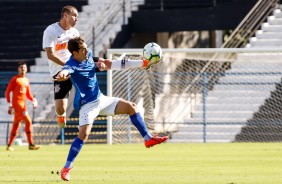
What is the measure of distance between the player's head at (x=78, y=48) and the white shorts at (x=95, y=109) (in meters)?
0.57

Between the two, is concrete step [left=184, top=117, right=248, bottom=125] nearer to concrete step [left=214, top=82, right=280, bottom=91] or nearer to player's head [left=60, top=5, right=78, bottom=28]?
concrete step [left=214, top=82, right=280, bottom=91]

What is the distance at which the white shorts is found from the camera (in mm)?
12438

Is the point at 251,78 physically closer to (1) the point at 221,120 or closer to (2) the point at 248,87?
(2) the point at 248,87

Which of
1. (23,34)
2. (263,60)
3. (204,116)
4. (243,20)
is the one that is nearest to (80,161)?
(204,116)

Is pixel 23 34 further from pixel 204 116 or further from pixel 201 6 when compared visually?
pixel 204 116

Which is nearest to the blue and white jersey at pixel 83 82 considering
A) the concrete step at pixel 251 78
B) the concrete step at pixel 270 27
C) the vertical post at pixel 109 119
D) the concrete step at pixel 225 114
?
the vertical post at pixel 109 119

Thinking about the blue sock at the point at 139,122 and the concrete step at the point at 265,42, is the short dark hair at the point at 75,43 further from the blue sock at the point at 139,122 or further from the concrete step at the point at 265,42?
the concrete step at the point at 265,42

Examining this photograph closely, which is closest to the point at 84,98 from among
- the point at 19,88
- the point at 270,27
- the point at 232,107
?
A: the point at 19,88

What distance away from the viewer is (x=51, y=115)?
30.1m

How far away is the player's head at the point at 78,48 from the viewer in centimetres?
1241

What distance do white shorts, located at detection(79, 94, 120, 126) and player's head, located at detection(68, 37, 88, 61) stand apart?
574 millimetres

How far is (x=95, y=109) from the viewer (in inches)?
495

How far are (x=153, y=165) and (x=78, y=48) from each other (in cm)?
335

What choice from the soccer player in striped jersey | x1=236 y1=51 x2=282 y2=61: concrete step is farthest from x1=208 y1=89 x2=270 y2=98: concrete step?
the soccer player in striped jersey
